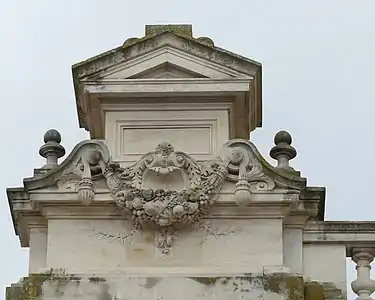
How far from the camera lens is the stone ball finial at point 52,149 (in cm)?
1670

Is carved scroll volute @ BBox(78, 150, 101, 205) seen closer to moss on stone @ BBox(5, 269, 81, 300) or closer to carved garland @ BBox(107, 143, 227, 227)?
carved garland @ BBox(107, 143, 227, 227)

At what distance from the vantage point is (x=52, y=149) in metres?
16.7

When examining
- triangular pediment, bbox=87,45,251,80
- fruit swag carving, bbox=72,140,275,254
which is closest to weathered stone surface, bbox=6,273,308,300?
fruit swag carving, bbox=72,140,275,254

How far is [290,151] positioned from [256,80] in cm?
99

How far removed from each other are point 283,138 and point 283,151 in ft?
0.56

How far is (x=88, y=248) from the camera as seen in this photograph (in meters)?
15.9

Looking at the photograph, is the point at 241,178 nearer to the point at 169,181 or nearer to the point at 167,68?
the point at 169,181

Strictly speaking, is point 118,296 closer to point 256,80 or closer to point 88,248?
point 88,248

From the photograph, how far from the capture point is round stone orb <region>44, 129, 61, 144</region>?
1680cm

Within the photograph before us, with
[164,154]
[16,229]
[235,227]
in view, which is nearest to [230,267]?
[235,227]

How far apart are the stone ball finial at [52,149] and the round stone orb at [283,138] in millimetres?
2529

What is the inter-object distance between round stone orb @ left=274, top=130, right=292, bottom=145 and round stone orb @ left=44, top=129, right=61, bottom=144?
2.58 meters

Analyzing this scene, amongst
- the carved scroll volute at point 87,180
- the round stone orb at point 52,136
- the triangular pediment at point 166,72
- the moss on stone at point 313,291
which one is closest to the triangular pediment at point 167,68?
the triangular pediment at point 166,72

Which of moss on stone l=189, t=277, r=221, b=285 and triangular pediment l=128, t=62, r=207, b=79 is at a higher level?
triangular pediment l=128, t=62, r=207, b=79
